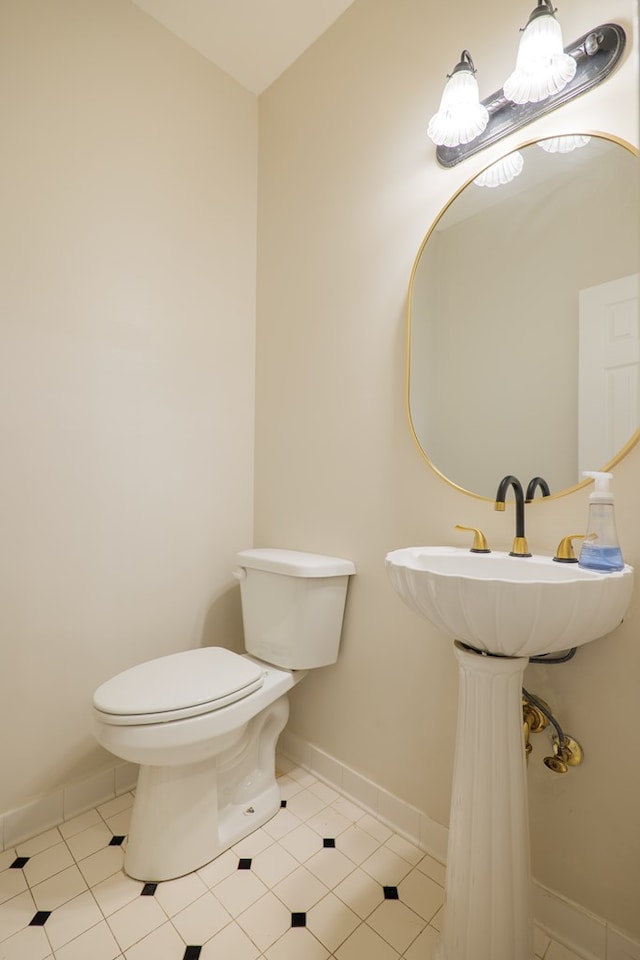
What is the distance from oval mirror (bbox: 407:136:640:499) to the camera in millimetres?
934

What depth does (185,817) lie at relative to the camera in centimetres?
114

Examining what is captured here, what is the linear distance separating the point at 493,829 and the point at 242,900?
0.65 m

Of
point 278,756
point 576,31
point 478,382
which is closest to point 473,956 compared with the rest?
point 278,756

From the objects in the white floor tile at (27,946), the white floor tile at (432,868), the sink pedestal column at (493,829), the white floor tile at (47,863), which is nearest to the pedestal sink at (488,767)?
the sink pedestal column at (493,829)

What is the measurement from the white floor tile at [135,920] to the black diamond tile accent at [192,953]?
94mm

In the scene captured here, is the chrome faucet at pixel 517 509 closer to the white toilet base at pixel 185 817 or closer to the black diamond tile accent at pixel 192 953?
the white toilet base at pixel 185 817

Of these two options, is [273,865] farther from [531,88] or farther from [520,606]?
[531,88]

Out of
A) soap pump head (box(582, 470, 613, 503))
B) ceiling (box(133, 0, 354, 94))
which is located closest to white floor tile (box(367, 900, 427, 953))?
soap pump head (box(582, 470, 613, 503))

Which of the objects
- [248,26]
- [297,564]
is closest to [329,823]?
[297,564]

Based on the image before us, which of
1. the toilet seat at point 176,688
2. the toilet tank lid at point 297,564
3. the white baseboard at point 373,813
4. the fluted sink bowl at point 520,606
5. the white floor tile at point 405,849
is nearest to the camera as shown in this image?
the fluted sink bowl at point 520,606

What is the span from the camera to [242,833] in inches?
49.7

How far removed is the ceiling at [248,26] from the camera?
151 centimetres

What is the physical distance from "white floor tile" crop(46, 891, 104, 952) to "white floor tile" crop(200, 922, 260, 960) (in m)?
0.26

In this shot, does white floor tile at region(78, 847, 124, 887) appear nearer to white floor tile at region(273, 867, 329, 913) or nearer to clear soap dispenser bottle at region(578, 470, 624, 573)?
white floor tile at region(273, 867, 329, 913)
